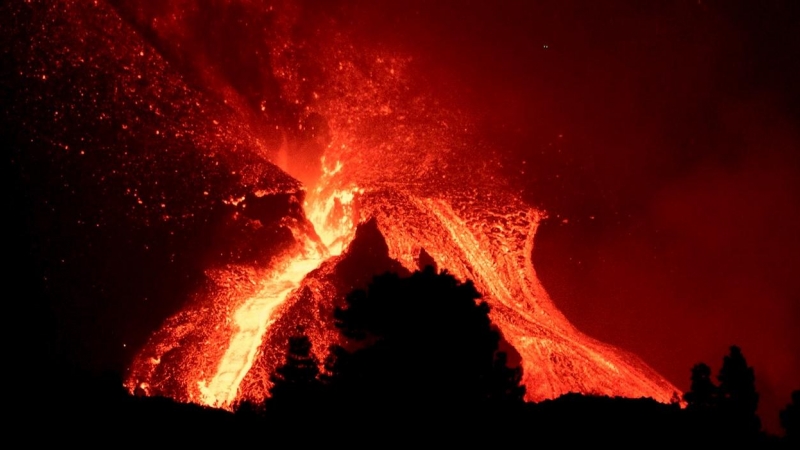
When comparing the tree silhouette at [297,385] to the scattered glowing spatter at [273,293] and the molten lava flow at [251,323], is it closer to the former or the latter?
the scattered glowing spatter at [273,293]

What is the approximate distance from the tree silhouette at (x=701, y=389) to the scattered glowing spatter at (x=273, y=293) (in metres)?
17.7

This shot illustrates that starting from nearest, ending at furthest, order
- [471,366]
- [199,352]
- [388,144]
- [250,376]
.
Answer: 1. [471,366]
2. [250,376]
3. [199,352]
4. [388,144]

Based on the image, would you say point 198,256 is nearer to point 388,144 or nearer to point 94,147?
point 94,147

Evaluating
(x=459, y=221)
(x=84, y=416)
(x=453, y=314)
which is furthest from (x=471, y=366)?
(x=459, y=221)

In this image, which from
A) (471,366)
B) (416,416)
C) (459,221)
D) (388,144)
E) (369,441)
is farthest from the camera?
(388,144)

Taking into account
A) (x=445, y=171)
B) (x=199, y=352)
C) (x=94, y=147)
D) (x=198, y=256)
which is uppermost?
(x=445, y=171)

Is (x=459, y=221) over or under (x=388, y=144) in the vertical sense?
under

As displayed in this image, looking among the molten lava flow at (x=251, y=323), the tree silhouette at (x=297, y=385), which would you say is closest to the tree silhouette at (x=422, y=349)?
the tree silhouette at (x=297, y=385)

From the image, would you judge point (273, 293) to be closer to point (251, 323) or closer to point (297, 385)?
point (251, 323)

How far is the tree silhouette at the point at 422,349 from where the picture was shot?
1705cm

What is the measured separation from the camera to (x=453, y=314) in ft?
60.5

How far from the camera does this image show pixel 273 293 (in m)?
35.9

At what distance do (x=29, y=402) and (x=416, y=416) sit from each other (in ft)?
25.2

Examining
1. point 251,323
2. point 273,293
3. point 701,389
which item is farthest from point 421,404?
point 273,293
